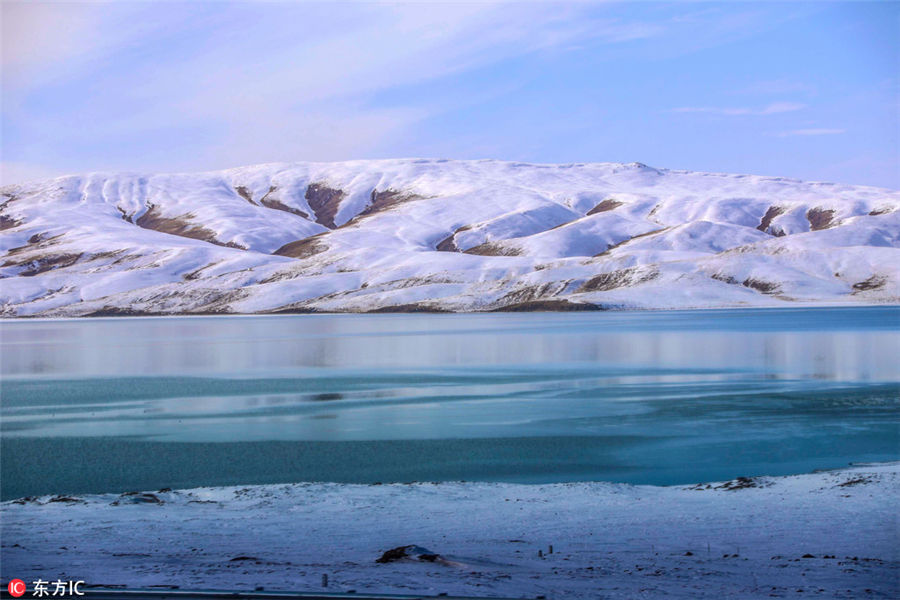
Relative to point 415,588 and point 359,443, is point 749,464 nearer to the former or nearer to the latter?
point 359,443

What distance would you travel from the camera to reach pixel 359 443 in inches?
889

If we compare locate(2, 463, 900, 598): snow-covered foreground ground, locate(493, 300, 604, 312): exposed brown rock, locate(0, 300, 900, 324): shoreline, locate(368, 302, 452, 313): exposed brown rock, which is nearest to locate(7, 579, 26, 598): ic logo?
locate(2, 463, 900, 598): snow-covered foreground ground

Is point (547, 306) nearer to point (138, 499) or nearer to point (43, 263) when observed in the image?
point (43, 263)

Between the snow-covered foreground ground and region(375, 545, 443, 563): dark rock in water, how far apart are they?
17 cm

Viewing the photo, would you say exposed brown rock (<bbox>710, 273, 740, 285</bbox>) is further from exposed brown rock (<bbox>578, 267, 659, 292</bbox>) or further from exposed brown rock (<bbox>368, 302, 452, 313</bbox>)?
exposed brown rock (<bbox>368, 302, 452, 313</bbox>)

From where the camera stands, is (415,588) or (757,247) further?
(757,247)

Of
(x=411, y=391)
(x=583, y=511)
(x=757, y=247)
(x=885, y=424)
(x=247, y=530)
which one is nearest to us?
(x=247, y=530)

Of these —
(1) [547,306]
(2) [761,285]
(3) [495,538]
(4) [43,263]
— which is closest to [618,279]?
(1) [547,306]

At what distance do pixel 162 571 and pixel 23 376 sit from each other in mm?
36138

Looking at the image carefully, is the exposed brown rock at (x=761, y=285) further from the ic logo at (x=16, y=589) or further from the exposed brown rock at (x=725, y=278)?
the ic logo at (x=16, y=589)

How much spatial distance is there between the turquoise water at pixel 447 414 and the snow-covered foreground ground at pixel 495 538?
2782 mm

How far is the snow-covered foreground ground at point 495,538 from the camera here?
967cm

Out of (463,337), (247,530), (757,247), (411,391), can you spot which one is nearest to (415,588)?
(247,530)

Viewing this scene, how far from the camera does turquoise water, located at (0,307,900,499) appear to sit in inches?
762
